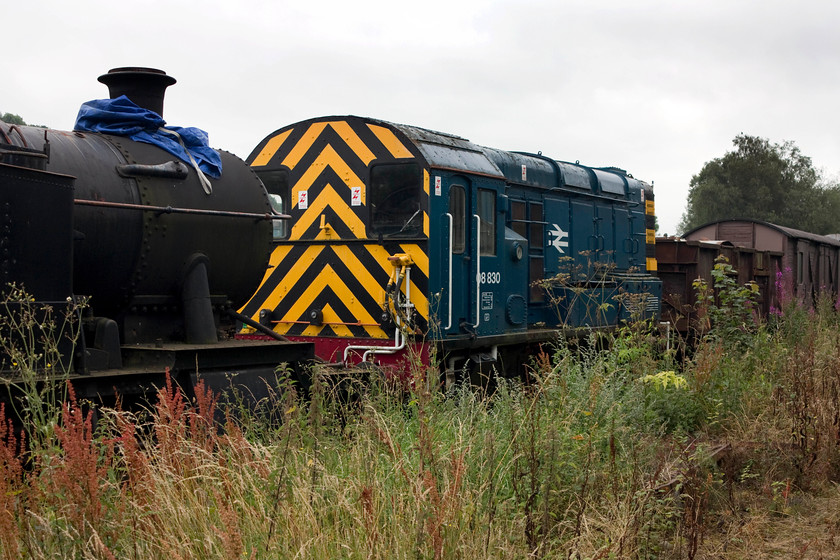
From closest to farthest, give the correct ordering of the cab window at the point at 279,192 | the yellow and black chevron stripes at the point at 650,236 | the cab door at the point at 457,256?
1. the cab door at the point at 457,256
2. the cab window at the point at 279,192
3. the yellow and black chevron stripes at the point at 650,236

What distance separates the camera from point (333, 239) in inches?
360

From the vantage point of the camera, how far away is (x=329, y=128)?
9242mm

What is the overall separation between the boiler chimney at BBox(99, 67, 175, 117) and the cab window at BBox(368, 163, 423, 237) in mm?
2986

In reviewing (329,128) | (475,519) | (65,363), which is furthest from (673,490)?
(329,128)

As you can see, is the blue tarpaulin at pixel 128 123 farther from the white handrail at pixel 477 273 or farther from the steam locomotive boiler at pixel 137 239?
the white handrail at pixel 477 273

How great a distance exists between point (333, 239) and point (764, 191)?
2025 inches

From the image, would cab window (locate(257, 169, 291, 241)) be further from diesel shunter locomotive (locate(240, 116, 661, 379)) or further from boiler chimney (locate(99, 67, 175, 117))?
boiler chimney (locate(99, 67, 175, 117))

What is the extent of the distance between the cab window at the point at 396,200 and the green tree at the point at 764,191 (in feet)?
165

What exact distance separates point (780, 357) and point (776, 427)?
2349 millimetres

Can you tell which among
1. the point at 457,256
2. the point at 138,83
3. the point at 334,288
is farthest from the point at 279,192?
the point at 138,83

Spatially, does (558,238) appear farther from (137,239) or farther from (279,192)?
(137,239)

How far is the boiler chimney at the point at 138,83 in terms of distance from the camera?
6.19 metres

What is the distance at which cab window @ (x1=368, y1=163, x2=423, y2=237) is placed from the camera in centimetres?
862

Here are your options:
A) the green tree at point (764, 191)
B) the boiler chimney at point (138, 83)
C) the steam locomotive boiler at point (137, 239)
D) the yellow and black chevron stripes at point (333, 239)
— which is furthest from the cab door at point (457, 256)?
the green tree at point (764, 191)
